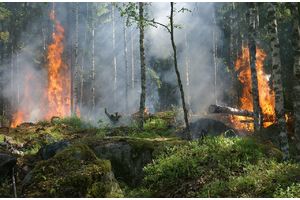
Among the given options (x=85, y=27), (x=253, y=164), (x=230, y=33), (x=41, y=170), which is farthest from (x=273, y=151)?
(x=85, y=27)

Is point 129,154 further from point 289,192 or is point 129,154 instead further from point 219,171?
point 289,192

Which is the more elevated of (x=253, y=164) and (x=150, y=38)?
(x=150, y=38)

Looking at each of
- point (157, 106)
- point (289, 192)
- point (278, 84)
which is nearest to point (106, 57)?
point (157, 106)

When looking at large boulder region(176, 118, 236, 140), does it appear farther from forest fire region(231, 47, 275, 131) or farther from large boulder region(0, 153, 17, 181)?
large boulder region(0, 153, 17, 181)

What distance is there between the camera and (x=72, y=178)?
930cm

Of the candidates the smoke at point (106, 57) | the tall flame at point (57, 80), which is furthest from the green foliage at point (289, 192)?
the tall flame at point (57, 80)

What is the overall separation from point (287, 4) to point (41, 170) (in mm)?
12962

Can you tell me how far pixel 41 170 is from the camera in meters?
9.73

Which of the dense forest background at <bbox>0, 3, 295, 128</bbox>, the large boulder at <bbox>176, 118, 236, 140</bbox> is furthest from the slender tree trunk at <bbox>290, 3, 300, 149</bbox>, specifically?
the dense forest background at <bbox>0, 3, 295, 128</bbox>

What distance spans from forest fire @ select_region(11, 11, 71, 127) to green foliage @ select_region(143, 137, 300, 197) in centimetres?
2888

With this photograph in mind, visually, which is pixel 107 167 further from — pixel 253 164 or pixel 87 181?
pixel 253 164

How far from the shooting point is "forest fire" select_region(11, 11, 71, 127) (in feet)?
134

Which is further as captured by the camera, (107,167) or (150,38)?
(150,38)

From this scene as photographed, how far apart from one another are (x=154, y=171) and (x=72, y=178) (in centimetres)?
335
